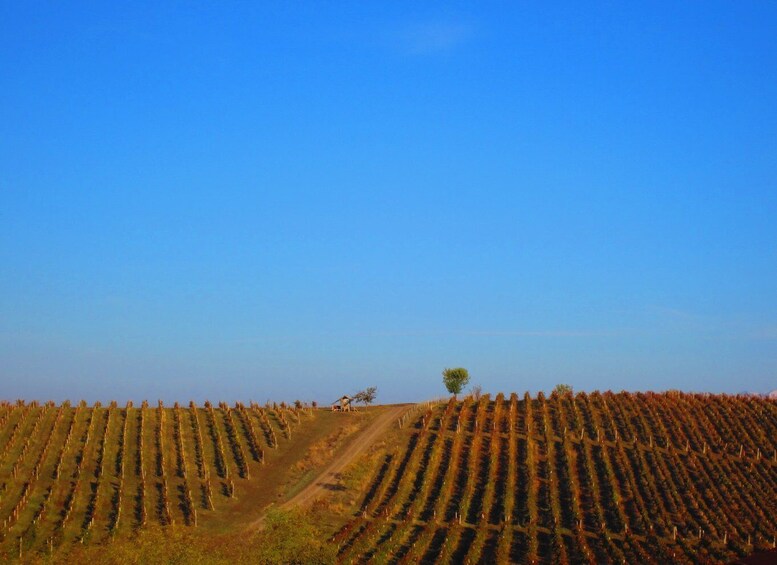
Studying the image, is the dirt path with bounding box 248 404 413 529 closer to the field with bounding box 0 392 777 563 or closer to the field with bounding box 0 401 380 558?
the field with bounding box 0 392 777 563

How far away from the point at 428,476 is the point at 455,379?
121ft

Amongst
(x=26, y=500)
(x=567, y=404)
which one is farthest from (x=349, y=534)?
(x=567, y=404)

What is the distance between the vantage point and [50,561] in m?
42.0

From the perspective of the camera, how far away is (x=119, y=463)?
72.8 metres

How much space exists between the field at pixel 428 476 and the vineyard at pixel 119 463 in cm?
A: 21

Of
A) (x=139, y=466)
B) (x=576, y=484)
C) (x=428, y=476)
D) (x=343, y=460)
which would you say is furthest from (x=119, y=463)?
(x=576, y=484)

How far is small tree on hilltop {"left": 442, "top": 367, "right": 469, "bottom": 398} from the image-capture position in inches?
4158

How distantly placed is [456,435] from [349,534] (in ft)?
69.0

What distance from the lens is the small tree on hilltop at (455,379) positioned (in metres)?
106

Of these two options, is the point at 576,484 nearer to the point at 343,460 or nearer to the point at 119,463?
the point at 343,460

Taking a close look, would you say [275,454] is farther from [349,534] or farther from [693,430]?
[693,430]

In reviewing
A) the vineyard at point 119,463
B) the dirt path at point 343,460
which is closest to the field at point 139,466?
the vineyard at point 119,463

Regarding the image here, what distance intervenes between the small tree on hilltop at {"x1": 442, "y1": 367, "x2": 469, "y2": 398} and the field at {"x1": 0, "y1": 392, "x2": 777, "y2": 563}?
569 inches

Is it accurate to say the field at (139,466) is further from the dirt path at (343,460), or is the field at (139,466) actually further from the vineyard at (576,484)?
the vineyard at (576,484)
